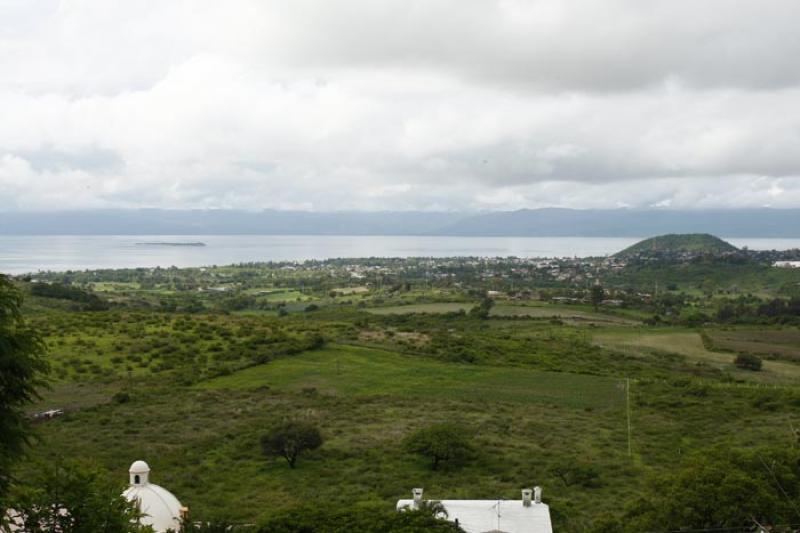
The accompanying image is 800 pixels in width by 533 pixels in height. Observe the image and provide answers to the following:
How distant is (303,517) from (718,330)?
66.5 meters

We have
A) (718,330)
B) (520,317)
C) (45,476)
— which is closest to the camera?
(45,476)

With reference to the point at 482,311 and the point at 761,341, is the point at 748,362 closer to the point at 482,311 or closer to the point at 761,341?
Result: the point at 761,341

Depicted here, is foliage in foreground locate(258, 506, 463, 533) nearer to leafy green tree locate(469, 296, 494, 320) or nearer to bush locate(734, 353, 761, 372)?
bush locate(734, 353, 761, 372)

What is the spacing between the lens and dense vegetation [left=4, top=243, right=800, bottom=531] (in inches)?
730

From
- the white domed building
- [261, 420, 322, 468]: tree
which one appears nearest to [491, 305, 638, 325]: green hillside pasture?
[261, 420, 322, 468]: tree

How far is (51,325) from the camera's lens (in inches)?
1914

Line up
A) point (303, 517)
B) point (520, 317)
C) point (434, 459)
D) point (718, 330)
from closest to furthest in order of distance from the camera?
point (303, 517) < point (434, 459) < point (718, 330) < point (520, 317)

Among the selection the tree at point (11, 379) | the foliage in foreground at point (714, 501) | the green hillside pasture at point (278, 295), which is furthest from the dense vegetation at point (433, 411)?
the green hillside pasture at point (278, 295)

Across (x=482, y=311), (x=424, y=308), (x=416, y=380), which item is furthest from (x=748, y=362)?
(x=424, y=308)

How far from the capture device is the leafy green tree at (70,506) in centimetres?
1121

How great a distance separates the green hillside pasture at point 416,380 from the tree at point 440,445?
11.8m

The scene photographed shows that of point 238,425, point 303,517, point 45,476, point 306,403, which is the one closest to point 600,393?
point 306,403

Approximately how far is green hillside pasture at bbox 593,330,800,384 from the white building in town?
35982 millimetres

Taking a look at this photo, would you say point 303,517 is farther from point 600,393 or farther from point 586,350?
point 586,350
